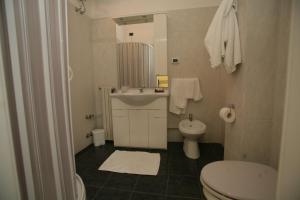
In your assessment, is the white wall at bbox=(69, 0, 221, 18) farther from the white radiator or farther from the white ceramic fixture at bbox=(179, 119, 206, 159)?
the white ceramic fixture at bbox=(179, 119, 206, 159)

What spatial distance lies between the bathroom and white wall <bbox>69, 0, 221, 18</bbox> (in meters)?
0.02

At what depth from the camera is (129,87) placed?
263 centimetres

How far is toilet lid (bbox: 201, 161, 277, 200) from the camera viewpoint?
3.11 feet

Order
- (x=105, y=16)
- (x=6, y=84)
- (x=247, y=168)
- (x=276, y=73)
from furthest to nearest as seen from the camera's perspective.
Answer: (x=105, y=16) → (x=276, y=73) → (x=247, y=168) → (x=6, y=84)

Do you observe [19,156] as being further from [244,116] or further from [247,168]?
[244,116]

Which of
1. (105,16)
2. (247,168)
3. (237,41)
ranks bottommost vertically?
(247,168)

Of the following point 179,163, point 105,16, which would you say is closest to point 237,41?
point 179,163

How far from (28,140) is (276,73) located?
1752mm

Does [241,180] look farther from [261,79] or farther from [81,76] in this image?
[81,76]

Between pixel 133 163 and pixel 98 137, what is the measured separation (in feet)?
2.84

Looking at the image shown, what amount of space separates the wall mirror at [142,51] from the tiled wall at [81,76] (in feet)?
1.64

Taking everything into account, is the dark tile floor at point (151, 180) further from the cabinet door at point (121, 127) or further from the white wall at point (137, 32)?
the white wall at point (137, 32)

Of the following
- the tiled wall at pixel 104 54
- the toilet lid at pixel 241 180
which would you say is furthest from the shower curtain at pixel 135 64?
the toilet lid at pixel 241 180

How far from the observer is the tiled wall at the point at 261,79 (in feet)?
4.35
